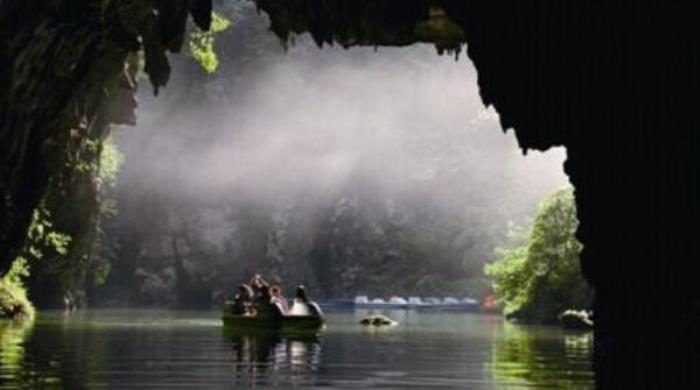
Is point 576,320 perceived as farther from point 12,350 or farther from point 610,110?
point 610,110

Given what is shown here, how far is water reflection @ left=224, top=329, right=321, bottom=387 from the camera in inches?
791

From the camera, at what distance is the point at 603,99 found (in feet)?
65.4

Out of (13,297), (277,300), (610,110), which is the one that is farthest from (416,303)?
(610,110)

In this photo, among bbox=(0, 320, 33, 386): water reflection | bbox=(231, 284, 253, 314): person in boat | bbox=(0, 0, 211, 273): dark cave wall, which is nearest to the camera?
bbox=(0, 320, 33, 386): water reflection

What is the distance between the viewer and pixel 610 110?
19750 mm

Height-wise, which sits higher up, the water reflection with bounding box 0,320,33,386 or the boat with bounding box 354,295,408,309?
the boat with bounding box 354,295,408,309

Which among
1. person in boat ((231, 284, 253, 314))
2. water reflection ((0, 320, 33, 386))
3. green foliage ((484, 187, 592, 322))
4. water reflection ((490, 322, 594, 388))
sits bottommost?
water reflection ((490, 322, 594, 388))

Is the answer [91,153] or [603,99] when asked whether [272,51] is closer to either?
[91,153]

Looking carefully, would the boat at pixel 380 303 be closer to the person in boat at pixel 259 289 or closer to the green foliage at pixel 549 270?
the green foliage at pixel 549 270

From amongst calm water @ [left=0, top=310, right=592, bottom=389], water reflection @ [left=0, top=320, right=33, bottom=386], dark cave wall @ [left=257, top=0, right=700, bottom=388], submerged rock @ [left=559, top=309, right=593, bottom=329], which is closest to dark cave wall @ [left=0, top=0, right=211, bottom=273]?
water reflection @ [left=0, top=320, right=33, bottom=386]

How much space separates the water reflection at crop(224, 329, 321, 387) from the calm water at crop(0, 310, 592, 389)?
0.03 meters

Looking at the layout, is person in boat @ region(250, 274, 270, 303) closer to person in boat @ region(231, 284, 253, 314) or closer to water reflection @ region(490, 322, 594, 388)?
person in boat @ region(231, 284, 253, 314)

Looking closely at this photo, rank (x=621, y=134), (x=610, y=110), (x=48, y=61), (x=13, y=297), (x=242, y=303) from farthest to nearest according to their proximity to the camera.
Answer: (x=13, y=297) → (x=242, y=303) → (x=48, y=61) → (x=610, y=110) → (x=621, y=134)

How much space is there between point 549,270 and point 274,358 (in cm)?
4162
